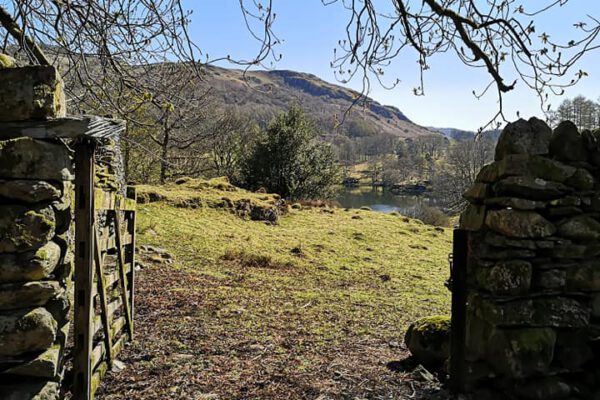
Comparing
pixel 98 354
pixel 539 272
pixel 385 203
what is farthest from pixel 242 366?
pixel 385 203

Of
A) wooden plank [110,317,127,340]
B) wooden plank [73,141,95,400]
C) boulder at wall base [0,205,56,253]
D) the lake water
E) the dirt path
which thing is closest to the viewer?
boulder at wall base [0,205,56,253]

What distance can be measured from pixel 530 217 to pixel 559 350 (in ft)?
3.63

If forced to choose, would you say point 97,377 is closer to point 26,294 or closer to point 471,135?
point 26,294

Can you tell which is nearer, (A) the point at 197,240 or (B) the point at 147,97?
(B) the point at 147,97

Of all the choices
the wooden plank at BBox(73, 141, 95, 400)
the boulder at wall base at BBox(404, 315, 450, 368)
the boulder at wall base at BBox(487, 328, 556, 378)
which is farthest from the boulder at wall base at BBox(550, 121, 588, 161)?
the wooden plank at BBox(73, 141, 95, 400)

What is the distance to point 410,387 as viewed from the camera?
12.5ft

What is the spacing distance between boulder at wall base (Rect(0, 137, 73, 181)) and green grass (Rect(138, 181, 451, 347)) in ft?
11.9

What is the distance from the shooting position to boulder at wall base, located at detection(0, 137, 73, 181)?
8.21 ft

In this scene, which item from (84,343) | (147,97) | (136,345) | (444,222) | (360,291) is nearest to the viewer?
(84,343)

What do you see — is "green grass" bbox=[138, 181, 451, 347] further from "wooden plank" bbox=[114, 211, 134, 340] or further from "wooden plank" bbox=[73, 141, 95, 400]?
"wooden plank" bbox=[73, 141, 95, 400]

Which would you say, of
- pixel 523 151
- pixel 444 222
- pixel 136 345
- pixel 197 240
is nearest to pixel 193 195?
pixel 197 240

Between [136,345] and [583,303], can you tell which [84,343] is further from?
[583,303]

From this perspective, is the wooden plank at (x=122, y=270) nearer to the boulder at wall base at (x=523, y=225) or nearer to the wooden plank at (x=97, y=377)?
the wooden plank at (x=97, y=377)

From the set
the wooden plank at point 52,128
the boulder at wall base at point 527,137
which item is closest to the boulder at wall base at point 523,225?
the boulder at wall base at point 527,137
